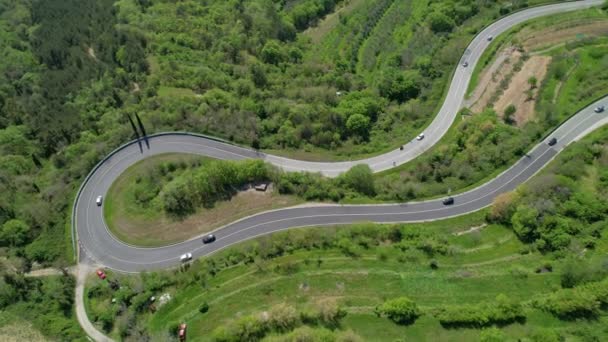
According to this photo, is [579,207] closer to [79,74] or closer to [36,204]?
[36,204]

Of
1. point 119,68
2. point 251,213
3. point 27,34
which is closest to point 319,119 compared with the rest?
point 251,213

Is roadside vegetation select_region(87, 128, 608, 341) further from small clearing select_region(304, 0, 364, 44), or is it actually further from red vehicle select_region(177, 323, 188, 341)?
small clearing select_region(304, 0, 364, 44)

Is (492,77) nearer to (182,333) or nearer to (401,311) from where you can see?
(401,311)

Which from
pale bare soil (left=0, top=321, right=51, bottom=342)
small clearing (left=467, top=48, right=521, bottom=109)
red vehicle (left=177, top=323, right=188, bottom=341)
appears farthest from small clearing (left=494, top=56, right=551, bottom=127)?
pale bare soil (left=0, top=321, right=51, bottom=342)

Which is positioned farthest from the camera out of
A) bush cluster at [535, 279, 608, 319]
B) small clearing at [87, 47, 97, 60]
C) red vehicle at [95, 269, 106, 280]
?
small clearing at [87, 47, 97, 60]

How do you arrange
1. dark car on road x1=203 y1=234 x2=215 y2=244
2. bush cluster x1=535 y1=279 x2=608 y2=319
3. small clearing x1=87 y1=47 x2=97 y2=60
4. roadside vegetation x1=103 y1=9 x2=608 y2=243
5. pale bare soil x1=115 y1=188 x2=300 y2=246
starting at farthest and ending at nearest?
small clearing x1=87 y1=47 x2=97 y2=60 < roadside vegetation x1=103 y1=9 x2=608 y2=243 < pale bare soil x1=115 y1=188 x2=300 y2=246 < dark car on road x1=203 y1=234 x2=215 y2=244 < bush cluster x1=535 y1=279 x2=608 y2=319

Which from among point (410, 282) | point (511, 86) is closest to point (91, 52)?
point (410, 282)

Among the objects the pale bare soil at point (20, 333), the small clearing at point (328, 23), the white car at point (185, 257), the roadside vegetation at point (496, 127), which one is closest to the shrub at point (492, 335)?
the roadside vegetation at point (496, 127)
